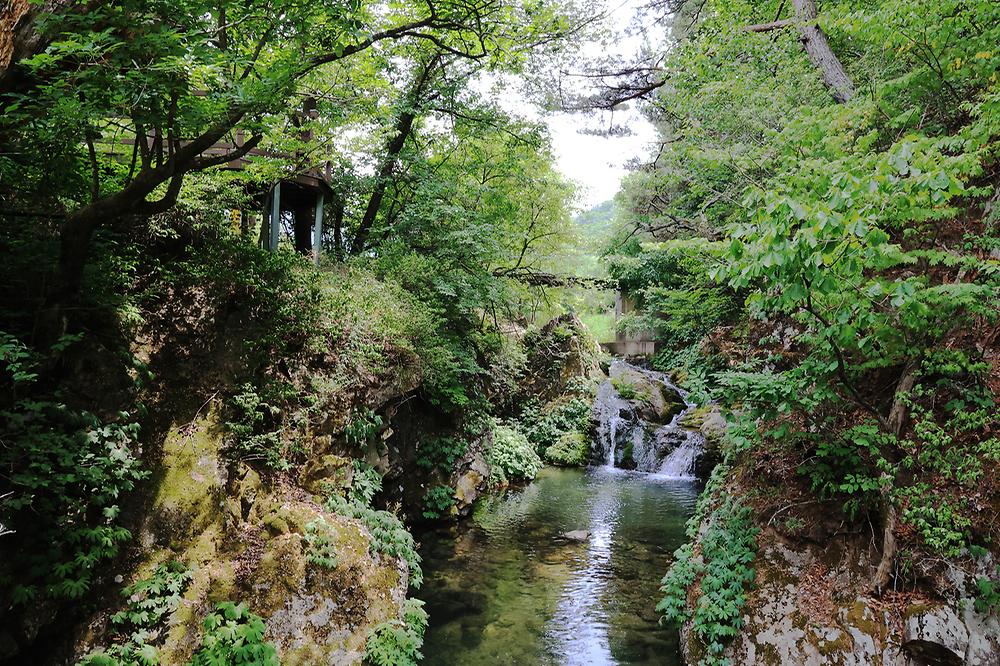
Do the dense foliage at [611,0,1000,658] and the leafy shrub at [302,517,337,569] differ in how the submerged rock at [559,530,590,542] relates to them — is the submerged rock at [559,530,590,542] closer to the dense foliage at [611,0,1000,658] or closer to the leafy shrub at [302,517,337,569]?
the dense foliage at [611,0,1000,658]

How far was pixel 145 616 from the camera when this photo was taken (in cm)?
412

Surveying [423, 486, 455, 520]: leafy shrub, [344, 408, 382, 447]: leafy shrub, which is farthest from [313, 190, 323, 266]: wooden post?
[423, 486, 455, 520]: leafy shrub

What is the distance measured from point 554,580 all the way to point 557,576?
14cm

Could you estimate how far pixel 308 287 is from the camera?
7250mm

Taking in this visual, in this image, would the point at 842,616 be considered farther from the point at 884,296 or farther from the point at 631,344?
the point at 631,344

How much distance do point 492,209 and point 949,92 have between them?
9324 mm

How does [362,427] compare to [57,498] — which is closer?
[57,498]

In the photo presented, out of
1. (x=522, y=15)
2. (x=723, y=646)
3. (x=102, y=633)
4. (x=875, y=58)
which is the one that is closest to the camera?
(x=102, y=633)

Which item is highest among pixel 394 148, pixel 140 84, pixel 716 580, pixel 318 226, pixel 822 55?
pixel 394 148

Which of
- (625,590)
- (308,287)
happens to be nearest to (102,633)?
(308,287)

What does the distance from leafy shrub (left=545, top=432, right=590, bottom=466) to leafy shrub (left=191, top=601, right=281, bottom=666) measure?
36.8 ft

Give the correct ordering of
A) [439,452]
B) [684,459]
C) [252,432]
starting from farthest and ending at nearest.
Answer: [684,459], [439,452], [252,432]

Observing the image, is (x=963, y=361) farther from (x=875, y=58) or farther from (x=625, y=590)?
(x=875, y=58)

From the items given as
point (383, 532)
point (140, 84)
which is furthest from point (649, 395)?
point (140, 84)
